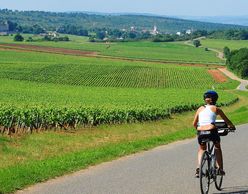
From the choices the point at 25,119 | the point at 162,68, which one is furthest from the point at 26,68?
the point at 25,119

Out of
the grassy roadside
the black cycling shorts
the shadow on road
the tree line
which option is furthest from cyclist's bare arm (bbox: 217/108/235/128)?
the tree line

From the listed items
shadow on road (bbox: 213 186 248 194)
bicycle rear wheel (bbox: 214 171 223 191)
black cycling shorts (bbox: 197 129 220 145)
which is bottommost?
shadow on road (bbox: 213 186 248 194)

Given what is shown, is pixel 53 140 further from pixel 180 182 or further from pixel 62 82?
pixel 62 82

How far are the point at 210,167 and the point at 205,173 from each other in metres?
0.35

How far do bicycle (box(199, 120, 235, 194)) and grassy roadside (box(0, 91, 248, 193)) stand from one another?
10.8ft

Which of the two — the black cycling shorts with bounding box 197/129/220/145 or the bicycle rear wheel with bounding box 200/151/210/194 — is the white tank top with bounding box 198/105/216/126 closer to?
the black cycling shorts with bounding box 197/129/220/145

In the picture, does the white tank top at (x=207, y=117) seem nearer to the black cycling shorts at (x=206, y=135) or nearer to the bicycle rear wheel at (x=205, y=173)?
the black cycling shorts at (x=206, y=135)

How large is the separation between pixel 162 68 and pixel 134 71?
1090cm

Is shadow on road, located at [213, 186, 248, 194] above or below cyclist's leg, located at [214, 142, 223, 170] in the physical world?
below

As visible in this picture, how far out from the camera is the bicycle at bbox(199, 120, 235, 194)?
32.1ft

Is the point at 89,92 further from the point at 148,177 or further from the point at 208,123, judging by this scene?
the point at 208,123

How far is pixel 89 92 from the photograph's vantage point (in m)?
59.2

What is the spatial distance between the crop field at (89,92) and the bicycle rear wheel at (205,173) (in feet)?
57.3

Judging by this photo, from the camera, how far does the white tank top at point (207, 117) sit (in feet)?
33.2
